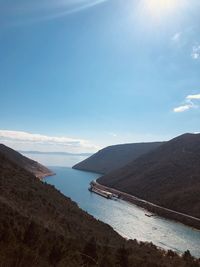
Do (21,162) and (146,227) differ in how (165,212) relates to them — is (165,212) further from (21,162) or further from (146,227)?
(21,162)

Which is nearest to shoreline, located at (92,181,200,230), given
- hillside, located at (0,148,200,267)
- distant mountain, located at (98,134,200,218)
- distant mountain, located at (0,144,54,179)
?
distant mountain, located at (98,134,200,218)

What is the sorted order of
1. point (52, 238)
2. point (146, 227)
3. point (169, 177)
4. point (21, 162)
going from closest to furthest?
point (52, 238), point (146, 227), point (169, 177), point (21, 162)

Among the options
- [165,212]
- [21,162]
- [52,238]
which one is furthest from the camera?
[21,162]

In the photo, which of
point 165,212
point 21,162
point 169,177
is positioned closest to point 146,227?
point 165,212

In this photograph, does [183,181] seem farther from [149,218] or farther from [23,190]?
[23,190]

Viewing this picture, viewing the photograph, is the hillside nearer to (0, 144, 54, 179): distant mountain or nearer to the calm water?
the calm water

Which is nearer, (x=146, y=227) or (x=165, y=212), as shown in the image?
(x=146, y=227)
